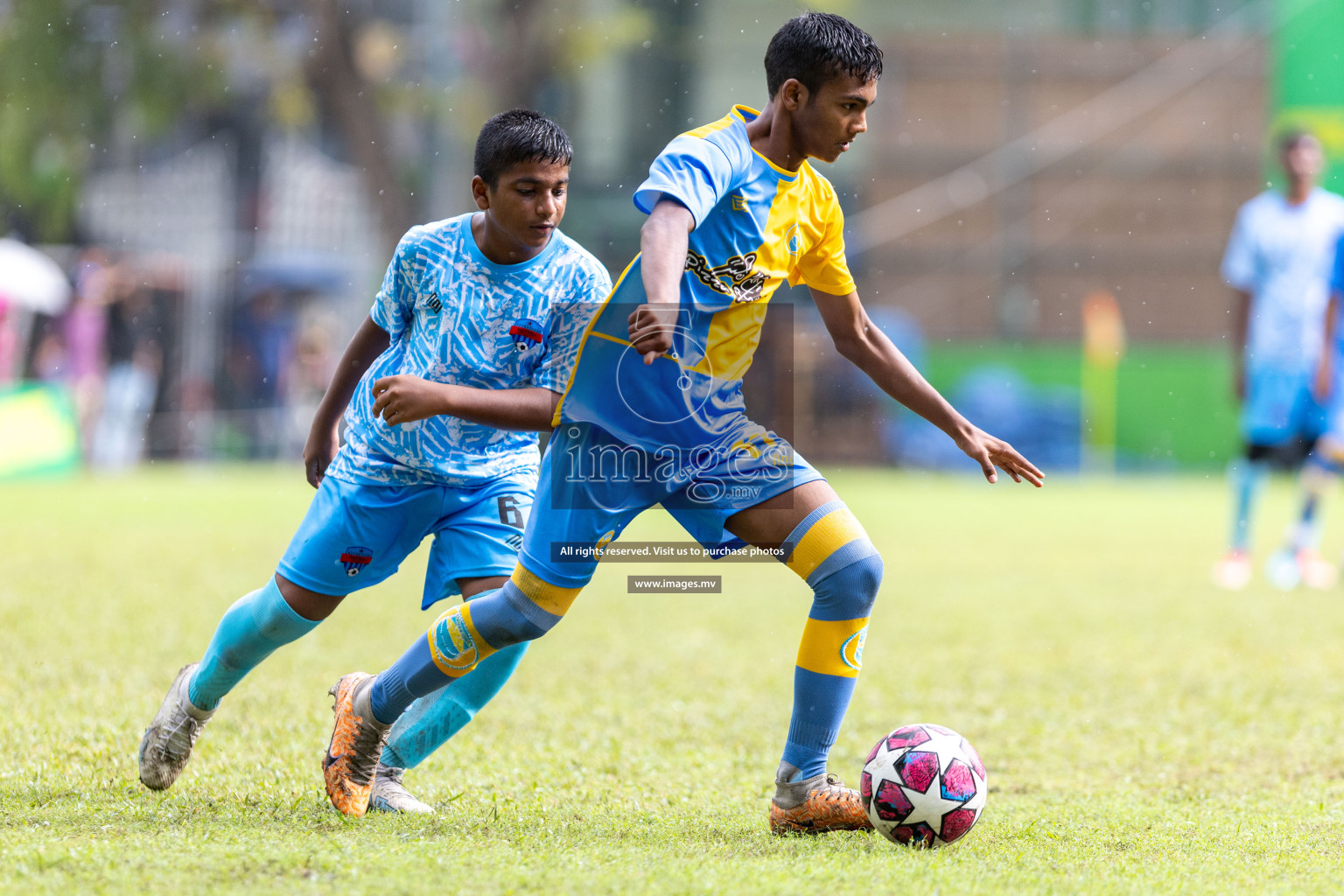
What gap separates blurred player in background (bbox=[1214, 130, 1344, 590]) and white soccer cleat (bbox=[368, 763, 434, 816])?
21.7 ft

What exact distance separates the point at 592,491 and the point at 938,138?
25.1 metres

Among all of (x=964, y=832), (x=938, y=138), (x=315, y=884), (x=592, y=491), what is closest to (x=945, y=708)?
(x=964, y=832)

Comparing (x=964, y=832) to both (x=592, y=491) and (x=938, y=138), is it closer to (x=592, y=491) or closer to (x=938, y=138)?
(x=592, y=491)

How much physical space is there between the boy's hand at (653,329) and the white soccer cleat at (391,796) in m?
1.30

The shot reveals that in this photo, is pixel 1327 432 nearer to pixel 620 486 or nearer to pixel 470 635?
pixel 620 486

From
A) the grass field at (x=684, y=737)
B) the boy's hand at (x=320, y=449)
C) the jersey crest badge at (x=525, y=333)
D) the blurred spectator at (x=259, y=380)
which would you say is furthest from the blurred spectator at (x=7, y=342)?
the jersey crest badge at (x=525, y=333)

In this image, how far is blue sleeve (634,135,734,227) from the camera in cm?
289

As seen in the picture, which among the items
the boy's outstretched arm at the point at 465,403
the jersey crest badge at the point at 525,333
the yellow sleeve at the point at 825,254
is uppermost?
the yellow sleeve at the point at 825,254

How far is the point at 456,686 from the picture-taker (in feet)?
11.6

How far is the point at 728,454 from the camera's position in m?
3.21

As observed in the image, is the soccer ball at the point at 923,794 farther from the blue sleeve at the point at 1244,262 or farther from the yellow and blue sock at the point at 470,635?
the blue sleeve at the point at 1244,262

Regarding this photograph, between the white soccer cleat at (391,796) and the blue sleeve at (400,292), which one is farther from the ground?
the blue sleeve at (400,292)

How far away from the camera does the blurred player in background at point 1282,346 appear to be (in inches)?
350

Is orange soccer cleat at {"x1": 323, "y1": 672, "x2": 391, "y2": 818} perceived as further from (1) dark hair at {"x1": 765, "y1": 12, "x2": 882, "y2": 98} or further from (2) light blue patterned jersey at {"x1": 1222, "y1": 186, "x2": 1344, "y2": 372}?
(2) light blue patterned jersey at {"x1": 1222, "y1": 186, "x2": 1344, "y2": 372}
